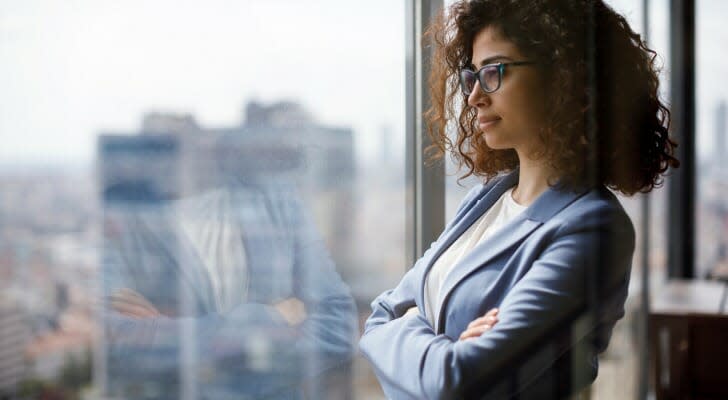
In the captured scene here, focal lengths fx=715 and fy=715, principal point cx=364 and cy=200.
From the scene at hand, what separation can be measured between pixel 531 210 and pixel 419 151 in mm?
339

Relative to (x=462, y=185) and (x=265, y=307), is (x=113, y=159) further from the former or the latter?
(x=462, y=185)

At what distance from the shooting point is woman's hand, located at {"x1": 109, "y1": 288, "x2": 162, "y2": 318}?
94 cm

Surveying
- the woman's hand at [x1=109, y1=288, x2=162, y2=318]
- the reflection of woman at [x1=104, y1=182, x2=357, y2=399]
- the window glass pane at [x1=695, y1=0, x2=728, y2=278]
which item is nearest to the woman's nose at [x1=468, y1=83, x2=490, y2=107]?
the reflection of woman at [x1=104, y1=182, x2=357, y2=399]

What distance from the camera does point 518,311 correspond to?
2.82 feet

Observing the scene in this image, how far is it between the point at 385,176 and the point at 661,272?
0.93 meters

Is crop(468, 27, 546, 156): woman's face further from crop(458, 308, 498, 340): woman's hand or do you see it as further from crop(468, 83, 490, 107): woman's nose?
crop(458, 308, 498, 340): woman's hand

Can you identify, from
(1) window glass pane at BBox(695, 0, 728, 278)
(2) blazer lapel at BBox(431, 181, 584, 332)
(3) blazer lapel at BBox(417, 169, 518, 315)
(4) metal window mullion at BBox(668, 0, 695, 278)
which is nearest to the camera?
(2) blazer lapel at BBox(431, 181, 584, 332)

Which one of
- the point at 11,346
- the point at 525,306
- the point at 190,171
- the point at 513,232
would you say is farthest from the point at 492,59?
the point at 11,346

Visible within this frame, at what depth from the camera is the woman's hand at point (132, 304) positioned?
938 millimetres

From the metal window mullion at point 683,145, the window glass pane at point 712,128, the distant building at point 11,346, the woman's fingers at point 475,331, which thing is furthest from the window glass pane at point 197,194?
the window glass pane at point 712,128

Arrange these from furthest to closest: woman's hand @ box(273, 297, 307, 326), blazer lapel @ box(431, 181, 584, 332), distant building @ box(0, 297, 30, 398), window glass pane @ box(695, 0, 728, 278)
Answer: window glass pane @ box(695, 0, 728, 278) → woman's hand @ box(273, 297, 307, 326) → blazer lapel @ box(431, 181, 584, 332) → distant building @ box(0, 297, 30, 398)

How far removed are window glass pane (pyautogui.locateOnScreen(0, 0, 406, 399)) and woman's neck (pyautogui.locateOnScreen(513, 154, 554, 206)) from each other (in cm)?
26

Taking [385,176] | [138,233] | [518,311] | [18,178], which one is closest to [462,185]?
[385,176]

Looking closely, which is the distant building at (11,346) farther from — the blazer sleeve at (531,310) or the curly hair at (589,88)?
the curly hair at (589,88)
